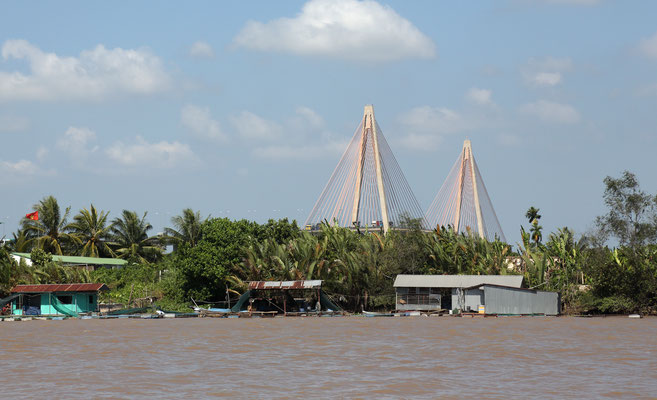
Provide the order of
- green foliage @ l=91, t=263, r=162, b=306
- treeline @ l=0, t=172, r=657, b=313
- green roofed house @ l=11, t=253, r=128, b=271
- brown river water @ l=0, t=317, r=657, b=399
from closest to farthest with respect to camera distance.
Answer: brown river water @ l=0, t=317, r=657, b=399
treeline @ l=0, t=172, r=657, b=313
green foliage @ l=91, t=263, r=162, b=306
green roofed house @ l=11, t=253, r=128, b=271

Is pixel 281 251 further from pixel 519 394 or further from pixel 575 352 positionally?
pixel 519 394

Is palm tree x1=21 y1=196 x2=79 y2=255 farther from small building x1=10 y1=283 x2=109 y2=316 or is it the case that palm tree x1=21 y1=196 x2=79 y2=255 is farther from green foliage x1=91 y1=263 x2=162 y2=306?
small building x1=10 y1=283 x2=109 y2=316

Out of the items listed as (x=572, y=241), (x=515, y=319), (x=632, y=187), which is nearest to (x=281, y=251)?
(x=515, y=319)

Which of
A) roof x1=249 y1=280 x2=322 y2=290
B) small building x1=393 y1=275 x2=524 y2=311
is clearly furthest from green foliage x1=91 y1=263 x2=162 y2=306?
small building x1=393 y1=275 x2=524 y2=311

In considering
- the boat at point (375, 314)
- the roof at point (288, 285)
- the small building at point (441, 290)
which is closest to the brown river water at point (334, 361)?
the roof at point (288, 285)

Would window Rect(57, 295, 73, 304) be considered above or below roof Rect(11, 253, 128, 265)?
below

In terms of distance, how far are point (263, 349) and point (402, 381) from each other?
8232mm

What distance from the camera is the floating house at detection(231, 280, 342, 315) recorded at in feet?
146

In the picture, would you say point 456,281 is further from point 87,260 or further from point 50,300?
point 87,260

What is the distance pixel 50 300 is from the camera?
44.0 m

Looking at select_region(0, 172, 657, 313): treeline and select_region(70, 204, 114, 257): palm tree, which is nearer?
select_region(0, 172, 657, 313): treeline

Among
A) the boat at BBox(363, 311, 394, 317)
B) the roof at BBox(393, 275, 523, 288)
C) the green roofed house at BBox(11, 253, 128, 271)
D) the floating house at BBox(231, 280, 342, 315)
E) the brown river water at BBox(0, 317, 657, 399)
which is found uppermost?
the green roofed house at BBox(11, 253, 128, 271)

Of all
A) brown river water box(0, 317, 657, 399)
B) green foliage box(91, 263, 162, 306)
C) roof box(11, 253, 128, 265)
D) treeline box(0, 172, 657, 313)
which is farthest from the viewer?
roof box(11, 253, 128, 265)

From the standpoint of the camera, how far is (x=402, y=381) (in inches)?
692
